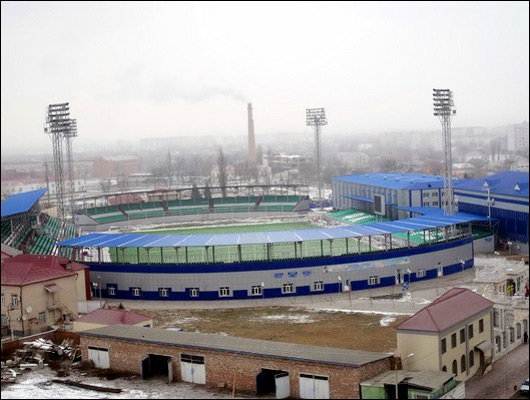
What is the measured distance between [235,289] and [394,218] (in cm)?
1321

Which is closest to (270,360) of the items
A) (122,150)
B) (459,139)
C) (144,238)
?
(144,238)

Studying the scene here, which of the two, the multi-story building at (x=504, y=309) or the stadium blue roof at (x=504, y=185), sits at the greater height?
the stadium blue roof at (x=504, y=185)

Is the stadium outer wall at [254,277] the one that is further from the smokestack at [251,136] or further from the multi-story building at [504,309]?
the smokestack at [251,136]

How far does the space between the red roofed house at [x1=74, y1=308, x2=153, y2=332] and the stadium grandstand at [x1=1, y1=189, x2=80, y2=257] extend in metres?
7.98

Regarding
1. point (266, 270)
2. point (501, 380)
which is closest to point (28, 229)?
point (266, 270)

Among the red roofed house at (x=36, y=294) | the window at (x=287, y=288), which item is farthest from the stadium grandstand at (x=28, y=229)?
the window at (x=287, y=288)

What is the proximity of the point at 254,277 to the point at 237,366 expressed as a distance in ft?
24.5

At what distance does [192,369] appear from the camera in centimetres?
1120

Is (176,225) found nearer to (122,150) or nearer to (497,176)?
(497,176)

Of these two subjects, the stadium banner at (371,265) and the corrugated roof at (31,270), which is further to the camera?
the stadium banner at (371,265)

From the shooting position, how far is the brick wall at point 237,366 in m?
9.91

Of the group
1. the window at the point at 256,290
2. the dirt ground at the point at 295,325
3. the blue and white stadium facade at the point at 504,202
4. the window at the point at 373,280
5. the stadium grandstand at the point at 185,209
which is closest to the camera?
the dirt ground at the point at 295,325

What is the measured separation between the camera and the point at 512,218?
2395cm

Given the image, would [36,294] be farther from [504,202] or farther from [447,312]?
[504,202]
